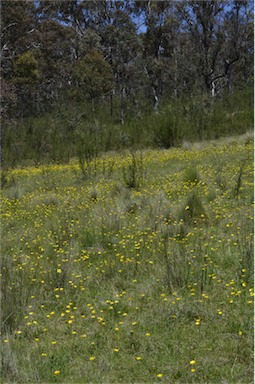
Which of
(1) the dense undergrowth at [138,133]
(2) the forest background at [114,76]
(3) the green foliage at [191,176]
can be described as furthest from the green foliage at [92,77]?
(3) the green foliage at [191,176]

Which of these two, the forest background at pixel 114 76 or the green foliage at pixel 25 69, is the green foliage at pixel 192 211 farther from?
the green foliage at pixel 25 69

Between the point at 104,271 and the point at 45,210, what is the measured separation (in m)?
3.00

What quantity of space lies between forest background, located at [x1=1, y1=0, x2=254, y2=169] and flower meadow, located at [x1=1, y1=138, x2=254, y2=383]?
26.8 feet

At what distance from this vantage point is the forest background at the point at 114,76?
15.5 m

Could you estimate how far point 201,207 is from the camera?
5668 millimetres

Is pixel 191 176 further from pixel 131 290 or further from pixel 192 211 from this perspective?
pixel 131 290

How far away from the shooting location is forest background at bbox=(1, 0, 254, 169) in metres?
15.5

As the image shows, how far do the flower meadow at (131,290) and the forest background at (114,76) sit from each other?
26.8ft

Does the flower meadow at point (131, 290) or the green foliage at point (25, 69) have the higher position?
the green foliage at point (25, 69)

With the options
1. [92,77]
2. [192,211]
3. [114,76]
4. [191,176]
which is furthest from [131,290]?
[114,76]

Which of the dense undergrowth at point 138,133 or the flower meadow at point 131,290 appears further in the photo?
the dense undergrowth at point 138,133

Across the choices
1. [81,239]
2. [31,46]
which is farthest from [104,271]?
[31,46]

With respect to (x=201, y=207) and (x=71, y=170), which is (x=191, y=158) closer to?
(x=71, y=170)

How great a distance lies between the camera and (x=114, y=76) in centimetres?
2945
